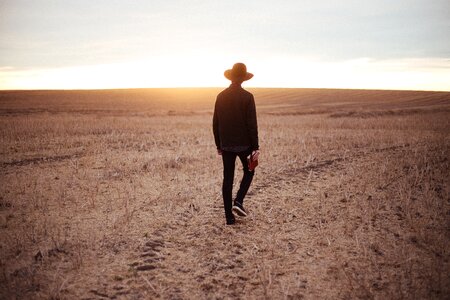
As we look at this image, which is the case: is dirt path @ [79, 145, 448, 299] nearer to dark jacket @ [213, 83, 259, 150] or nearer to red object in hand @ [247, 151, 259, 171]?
red object in hand @ [247, 151, 259, 171]

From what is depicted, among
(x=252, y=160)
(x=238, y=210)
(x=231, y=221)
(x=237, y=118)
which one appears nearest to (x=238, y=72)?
(x=237, y=118)

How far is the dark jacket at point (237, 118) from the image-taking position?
4.21 m

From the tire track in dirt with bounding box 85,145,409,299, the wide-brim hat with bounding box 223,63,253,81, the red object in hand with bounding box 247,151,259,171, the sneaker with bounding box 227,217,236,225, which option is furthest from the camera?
the sneaker with bounding box 227,217,236,225

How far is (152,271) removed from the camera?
3.37m

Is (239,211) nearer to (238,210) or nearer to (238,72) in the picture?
(238,210)

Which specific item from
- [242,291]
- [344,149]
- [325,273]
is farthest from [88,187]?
A: [344,149]

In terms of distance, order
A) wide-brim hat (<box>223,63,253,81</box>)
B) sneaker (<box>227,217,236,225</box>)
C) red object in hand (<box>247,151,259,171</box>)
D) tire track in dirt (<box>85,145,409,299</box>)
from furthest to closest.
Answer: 1. sneaker (<box>227,217,236,225</box>)
2. red object in hand (<box>247,151,259,171</box>)
3. wide-brim hat (<box>223,63,253,81</box>)
4. tire track in dirt (<box>85,145,409,299</box>)

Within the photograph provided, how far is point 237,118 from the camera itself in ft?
14.0

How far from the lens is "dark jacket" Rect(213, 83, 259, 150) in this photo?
4.21 meters

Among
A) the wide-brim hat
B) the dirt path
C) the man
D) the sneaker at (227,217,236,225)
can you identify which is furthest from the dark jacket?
the dirt path

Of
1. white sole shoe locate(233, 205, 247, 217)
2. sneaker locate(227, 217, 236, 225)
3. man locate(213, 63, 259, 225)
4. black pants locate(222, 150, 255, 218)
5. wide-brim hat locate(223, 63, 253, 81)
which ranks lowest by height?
sneaker locate(227, 217, 236, 225)

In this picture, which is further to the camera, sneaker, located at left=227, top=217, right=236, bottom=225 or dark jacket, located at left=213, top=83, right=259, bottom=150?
sneaker, located at left=227, top=217, right=236, bottom=225

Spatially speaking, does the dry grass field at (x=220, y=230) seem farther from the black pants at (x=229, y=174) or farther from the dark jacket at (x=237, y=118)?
the dark jacket at (x=237, y=118)

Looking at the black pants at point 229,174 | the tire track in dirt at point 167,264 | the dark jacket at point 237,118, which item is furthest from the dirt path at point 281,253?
the dark jacket at point 237,118
